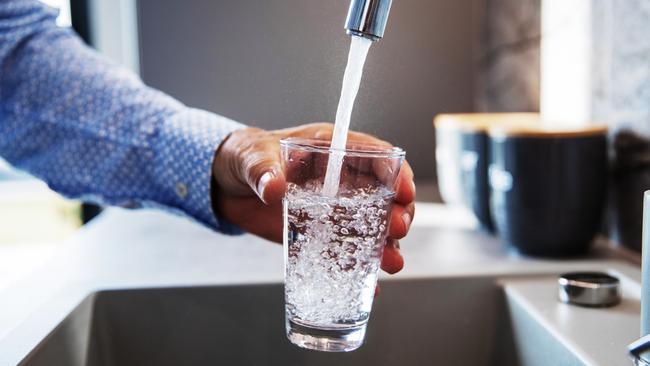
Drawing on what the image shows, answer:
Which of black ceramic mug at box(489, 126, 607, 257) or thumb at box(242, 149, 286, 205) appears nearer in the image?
thumb at box(242, 149, 286, 205)

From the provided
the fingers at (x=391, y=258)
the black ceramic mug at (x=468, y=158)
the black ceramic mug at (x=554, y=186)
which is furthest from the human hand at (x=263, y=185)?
the black ceramic mug at (x=468, y=158)

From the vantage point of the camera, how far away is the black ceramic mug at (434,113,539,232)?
118cm

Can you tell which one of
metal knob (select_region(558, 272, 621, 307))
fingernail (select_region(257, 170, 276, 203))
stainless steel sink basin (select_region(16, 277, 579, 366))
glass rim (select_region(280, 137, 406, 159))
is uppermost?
glass rim (select_region(280, 137, 406, 159))

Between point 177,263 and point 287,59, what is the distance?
16.3 inches

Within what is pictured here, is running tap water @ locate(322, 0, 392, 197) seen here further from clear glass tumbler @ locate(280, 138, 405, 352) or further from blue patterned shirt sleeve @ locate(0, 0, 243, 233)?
blue patterned shirt sleeve @ locate(0, 0, 243, 233)

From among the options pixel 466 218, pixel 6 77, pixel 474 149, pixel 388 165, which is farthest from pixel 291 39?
pixel 466 218

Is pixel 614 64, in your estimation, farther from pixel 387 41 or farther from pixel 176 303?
pixel 176 303

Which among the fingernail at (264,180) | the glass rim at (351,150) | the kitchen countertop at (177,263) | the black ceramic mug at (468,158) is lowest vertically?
the kitchen countertop at (177,263)

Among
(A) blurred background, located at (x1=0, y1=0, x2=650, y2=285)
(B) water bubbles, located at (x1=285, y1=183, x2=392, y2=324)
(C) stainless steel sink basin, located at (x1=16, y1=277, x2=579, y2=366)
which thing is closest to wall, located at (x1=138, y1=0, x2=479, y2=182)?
(A) blurred background, located at (x1=0, y1=0, x2=650, y2=285)

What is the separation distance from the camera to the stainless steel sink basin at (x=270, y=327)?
824 millimetres

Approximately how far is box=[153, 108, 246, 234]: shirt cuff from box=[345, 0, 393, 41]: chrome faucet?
Answer: 269mm

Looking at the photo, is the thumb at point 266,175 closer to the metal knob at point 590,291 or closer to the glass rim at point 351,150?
the glass rim at point 351,150

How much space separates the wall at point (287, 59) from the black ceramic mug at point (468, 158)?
16.2 inches

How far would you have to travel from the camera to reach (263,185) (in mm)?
583
